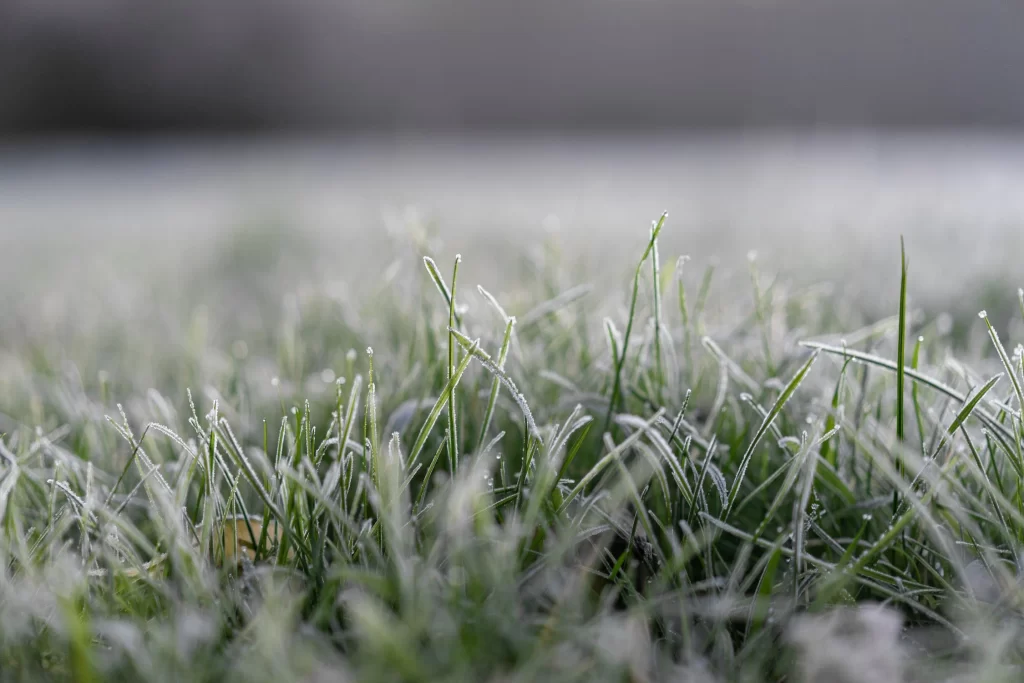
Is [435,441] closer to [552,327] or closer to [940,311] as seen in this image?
[552,327]

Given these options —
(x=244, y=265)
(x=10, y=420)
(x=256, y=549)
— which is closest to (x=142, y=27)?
(x=244, y=265)

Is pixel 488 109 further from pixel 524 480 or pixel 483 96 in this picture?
A: pixel 524 480

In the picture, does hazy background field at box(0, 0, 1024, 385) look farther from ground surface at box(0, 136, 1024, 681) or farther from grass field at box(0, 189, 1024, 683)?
grass field at box(0, 189, 1024, 683)

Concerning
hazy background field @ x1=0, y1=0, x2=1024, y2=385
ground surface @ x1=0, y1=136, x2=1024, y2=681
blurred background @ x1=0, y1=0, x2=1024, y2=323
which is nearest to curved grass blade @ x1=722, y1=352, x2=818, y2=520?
ground surface @ x1=0, y1=136, x2=1024, y2=681

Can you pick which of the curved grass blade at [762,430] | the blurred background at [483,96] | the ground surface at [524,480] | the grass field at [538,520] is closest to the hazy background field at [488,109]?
the blurred background at [483,96]

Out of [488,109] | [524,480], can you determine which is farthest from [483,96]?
[524,480]

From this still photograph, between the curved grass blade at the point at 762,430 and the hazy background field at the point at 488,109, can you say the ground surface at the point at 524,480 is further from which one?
the hazy background field at the point at 488,109
